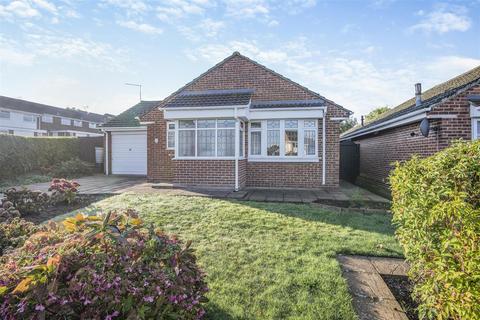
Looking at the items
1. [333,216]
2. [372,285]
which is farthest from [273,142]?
[372,285]

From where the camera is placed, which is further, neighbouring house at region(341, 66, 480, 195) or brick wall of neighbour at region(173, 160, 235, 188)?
brick wall of neighbour at region(173, 160, 235, 188)

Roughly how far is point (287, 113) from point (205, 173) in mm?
4082

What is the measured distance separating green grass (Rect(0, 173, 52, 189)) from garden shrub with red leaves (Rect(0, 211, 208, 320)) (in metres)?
12.2

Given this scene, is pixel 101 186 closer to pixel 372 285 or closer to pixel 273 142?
pixel 273 142

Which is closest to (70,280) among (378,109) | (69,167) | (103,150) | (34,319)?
(34,319)

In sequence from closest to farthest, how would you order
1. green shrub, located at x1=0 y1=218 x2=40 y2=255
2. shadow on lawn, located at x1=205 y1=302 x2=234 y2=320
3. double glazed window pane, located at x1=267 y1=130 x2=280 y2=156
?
shadow on lawn, located at x1=205 y1=302 x2=234 y2=320 → green shrub, located at x1=0 y1=218 x2=40 y2=255 → double glazed window pane, located at x1=267 y1=130 x2=280 y2=156

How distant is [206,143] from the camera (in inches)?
399

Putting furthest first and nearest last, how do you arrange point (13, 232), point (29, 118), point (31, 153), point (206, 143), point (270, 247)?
point (29, 118), point (31, 153), point (206, 143), point (270, 247), point (13, 232)

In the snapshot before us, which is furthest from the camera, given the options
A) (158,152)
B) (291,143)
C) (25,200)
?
(158,152)

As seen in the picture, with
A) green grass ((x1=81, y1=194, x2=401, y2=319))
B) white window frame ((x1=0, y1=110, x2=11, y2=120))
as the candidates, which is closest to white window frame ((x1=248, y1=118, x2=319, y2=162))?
green grass ((x1=81, y1=194, x2=401, y2=319))

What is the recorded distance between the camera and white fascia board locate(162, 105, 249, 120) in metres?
9.64

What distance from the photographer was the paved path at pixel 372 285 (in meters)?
A: 2.66

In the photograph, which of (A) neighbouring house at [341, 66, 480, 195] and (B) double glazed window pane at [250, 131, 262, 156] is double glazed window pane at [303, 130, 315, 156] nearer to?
(B) double glazed window pane at [250, 131, 262, 156]

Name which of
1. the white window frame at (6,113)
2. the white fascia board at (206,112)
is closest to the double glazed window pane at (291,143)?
the white fascia board at (206,112)
